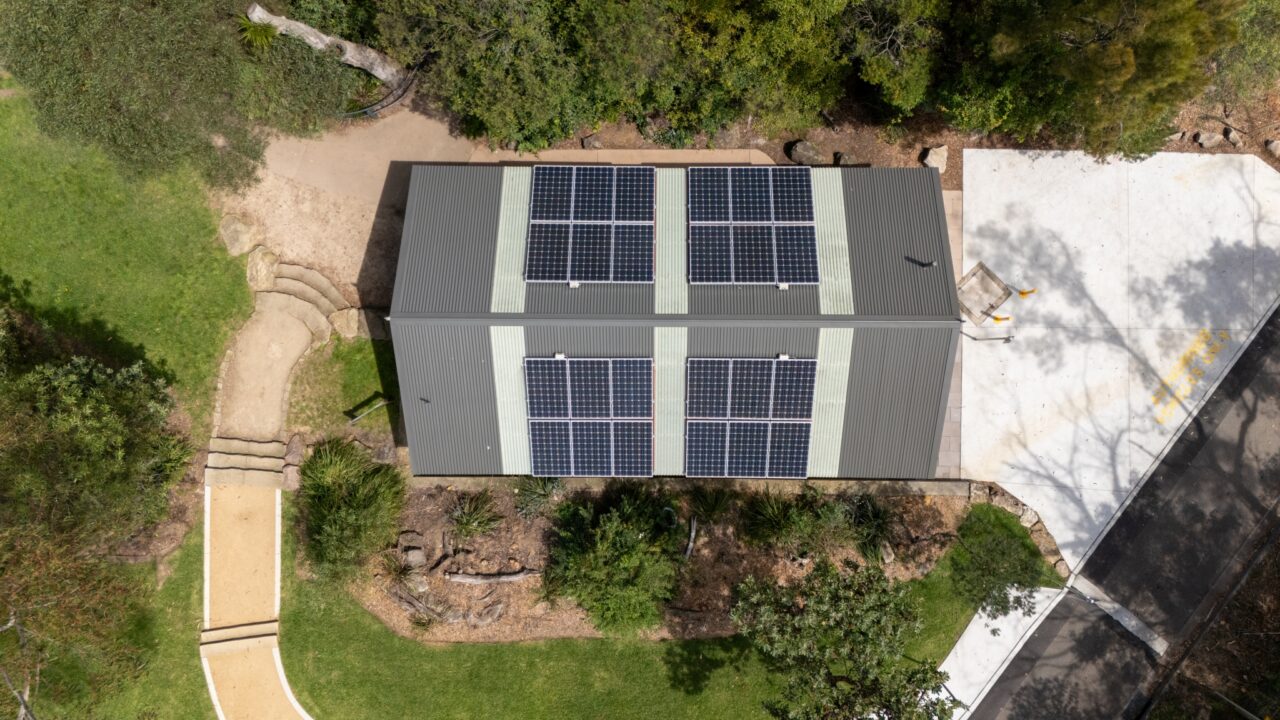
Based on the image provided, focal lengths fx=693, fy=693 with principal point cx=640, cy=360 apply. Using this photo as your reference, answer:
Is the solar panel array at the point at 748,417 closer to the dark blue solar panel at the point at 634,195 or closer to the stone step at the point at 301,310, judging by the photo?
the dark blue solar panel at the point at 634,195

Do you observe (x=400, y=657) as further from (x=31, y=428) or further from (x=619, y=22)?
(x=619, y=22)

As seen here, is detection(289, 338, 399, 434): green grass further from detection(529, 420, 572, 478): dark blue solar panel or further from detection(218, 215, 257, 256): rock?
detection(529, 420, 572, 478): dark blue solar panel

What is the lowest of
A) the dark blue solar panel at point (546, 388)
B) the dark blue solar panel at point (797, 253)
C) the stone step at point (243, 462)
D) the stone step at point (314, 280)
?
the stone step at point (243, 462)

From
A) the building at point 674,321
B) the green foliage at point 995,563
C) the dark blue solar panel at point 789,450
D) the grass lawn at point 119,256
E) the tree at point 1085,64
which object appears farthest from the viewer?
the grass lawn at point 119,256

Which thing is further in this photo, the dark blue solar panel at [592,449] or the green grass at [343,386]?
the green grass at [343,386]

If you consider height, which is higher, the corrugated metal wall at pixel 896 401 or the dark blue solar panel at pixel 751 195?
the dark blue solar panel at pixel 751 195

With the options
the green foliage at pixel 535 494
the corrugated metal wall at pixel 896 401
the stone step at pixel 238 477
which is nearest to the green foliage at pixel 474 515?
the green foliage at pixel 535 494

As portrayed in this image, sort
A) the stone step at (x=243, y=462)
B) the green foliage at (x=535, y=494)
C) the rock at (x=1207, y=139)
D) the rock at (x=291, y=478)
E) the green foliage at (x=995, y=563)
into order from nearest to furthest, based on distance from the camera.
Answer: the green foliage at (x=535, y=494) < the green foliage at (x=995, y=563) < the stone step at (x=243, y=462) < the rock at (x=291, y=478) < the rock at (x=1207, y=139)
